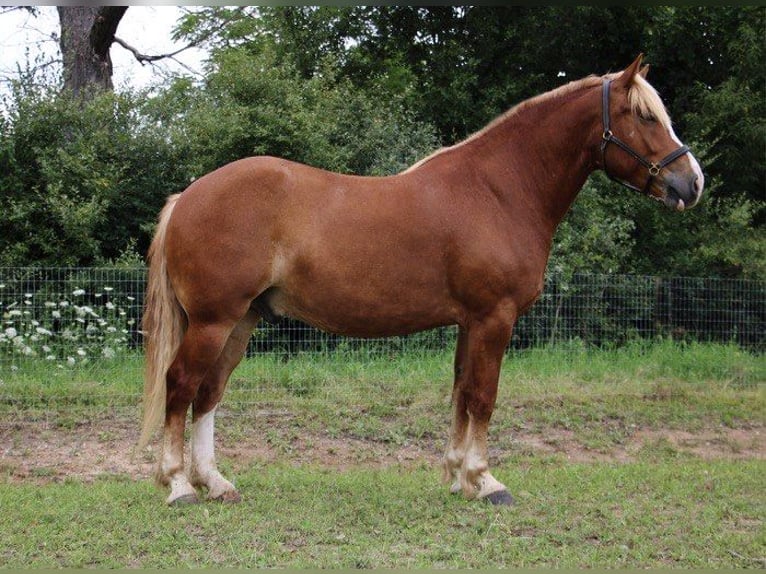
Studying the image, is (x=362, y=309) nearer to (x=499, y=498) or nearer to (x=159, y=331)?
(x=159, y=331)

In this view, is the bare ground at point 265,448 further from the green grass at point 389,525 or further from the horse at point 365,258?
the horse at point 365,258

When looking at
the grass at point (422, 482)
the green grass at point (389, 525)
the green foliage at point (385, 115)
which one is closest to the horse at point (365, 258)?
the green grass at point (389, 525)

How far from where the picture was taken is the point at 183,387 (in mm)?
4508

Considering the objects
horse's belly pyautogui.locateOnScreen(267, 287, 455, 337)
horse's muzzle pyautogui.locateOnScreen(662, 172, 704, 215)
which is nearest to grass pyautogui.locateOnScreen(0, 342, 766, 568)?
horse's belly pyautogui.locateOnScreen(267, 287, 455, 337)

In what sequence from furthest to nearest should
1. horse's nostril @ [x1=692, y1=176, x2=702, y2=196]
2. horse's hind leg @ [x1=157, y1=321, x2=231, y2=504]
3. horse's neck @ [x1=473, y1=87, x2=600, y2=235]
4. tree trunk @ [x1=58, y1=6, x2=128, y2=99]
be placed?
tree trunk @ [x1=58, y1=6, x2=128, y2=99], horse's neck @ [x1=473, y1=87, x2=600, y2=235], horse's nostril @ [x1=692, y1=176, x2=702, y2=196], horse's hind leg @ [x1=157, y1=321, x2=231, y2=504]

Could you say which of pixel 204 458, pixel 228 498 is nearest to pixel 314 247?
pixel 204 458

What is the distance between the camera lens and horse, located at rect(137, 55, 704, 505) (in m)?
4.50

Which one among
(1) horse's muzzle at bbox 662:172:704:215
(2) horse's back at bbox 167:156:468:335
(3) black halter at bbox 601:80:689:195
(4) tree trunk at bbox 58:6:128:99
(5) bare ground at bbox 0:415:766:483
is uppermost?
(4) tree trunk at bbox 58:6:128:99

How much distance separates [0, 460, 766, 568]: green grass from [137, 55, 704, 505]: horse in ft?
1.07

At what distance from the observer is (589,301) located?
977 cm

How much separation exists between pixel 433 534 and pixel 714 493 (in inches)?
89.6

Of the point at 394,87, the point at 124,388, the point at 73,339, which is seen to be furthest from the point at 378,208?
the point at 394,87

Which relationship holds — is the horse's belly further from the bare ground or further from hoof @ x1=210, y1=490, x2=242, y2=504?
the bare ground

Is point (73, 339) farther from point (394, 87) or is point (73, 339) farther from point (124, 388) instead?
point (394, 87)
